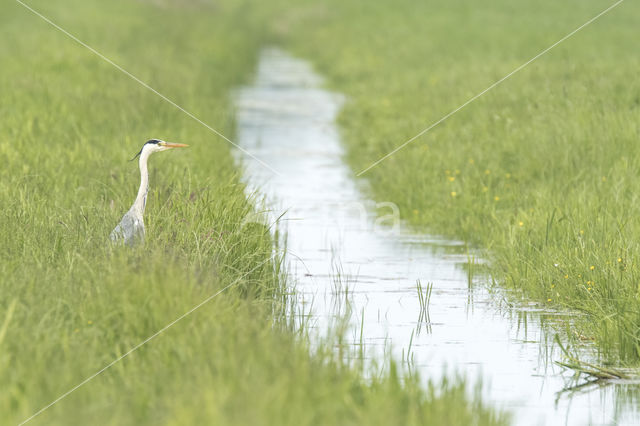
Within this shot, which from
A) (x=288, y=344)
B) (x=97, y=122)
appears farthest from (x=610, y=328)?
(x=97, y=122)

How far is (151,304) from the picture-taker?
6.36m

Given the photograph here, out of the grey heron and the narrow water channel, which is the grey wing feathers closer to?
the grey heron

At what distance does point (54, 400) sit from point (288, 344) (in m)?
1.42

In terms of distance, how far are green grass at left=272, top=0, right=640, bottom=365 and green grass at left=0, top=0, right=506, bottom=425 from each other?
218 centimetres

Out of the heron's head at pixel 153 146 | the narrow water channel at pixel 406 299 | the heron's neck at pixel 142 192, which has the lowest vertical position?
the narrow water channel at pixel 406 299

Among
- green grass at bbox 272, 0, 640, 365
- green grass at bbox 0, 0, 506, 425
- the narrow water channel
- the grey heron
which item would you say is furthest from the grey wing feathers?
green grass at bbox 272, 0, 640, 365

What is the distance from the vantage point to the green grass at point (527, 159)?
27.5 feet

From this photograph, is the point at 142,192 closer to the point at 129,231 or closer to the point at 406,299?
the point at 129,231

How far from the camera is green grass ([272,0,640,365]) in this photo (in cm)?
837

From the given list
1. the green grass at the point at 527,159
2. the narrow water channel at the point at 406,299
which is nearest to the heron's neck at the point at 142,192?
the narrow water channel at the point at 406,299

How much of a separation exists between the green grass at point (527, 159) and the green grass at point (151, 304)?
→ 7.14 feet

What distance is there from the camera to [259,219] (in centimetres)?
909

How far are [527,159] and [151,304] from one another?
756 centimetres

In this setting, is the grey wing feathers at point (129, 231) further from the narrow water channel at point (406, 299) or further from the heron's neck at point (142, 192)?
the narrow water channel at point (406, 299)
